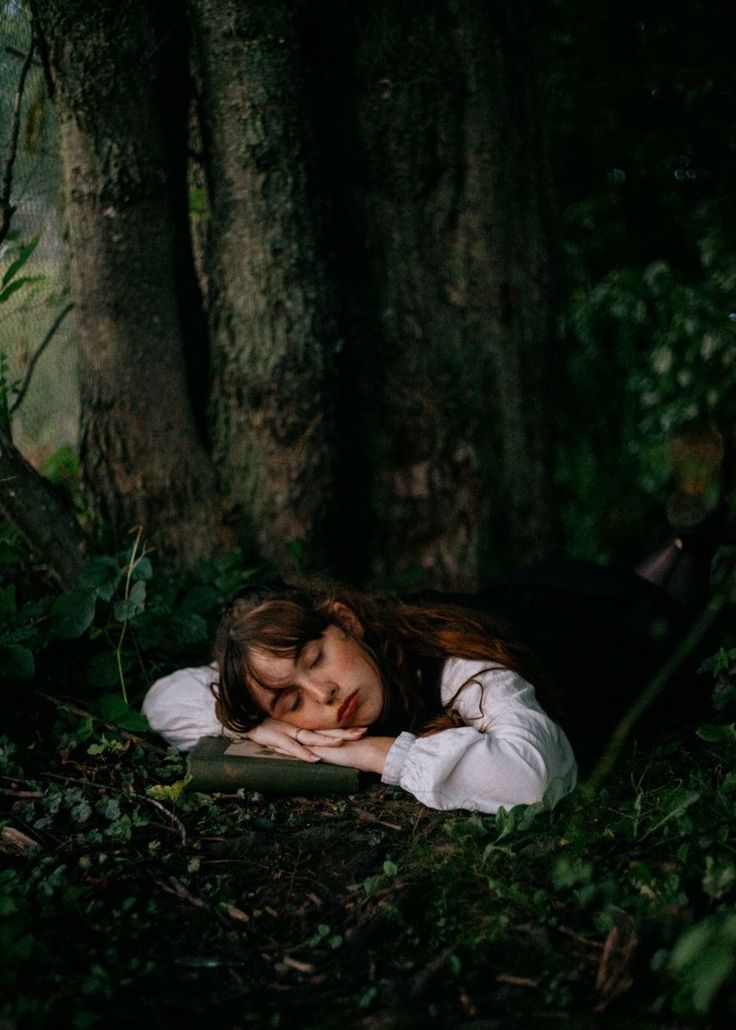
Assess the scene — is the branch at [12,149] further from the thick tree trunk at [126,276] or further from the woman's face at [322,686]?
the woman's face at [322,686]

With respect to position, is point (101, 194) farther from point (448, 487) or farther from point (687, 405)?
point (687, 405)

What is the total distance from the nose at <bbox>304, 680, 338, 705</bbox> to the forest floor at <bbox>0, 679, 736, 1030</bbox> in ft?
0.95

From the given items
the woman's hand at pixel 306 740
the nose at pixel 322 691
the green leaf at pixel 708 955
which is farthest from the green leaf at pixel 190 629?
the green leaf at pixel 708 955

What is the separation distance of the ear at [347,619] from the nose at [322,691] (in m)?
0.23

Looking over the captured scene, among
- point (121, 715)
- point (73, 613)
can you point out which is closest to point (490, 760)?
point (121, 715)

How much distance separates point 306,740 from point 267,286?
5.57 feet

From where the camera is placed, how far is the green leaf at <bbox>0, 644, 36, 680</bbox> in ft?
8.81

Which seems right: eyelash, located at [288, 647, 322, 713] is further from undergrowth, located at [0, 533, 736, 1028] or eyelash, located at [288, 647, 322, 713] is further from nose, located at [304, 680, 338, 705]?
undergrowth, located at [0, 533, 736, 1028]

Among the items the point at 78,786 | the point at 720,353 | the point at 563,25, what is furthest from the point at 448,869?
the point at 563,25

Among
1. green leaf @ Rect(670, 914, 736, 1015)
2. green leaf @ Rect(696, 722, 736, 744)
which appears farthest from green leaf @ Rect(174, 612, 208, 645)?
green leaf @ Rect(670, 914, 736, 1015)

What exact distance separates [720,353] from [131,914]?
361 centimetres

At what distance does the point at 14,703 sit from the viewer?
2842 mm

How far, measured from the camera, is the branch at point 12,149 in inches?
115

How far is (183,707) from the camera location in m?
2.83
